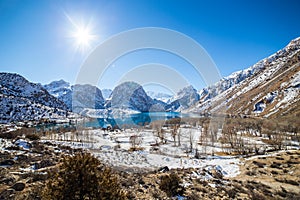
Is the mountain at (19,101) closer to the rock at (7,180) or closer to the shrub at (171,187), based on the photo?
the rock at (7,180)

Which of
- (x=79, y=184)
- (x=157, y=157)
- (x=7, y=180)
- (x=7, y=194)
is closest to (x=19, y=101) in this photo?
(x=157, y=157)

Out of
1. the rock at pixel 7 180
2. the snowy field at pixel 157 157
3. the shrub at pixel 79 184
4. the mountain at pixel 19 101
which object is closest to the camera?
the shrub at pixel 79 184

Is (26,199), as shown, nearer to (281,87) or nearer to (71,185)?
(71,185)

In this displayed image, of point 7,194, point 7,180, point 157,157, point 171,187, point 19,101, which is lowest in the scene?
point 157,157

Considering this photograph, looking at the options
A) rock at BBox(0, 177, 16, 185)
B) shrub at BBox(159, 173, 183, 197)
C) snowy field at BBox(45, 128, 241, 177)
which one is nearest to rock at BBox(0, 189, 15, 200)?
rock at BBox(0, 177, 16, 185)

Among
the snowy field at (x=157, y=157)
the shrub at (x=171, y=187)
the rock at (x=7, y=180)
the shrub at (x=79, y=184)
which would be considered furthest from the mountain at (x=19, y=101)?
the shrub at (x=79, y=184)

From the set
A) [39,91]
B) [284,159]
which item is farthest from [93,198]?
[39,91]

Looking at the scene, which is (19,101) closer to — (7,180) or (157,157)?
(157,157)
